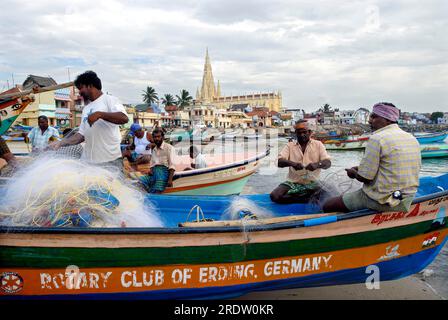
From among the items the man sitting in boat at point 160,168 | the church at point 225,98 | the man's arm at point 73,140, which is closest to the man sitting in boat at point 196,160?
the man sitting in boat at point 160,168

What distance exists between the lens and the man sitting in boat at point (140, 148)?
7805 millimetres

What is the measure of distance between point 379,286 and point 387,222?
1.31 metres

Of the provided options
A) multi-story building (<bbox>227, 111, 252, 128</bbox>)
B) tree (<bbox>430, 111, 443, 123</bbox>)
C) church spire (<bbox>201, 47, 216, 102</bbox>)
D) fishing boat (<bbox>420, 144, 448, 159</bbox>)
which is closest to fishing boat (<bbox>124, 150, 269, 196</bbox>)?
fishing boat (<bbox>420, 144, 448, 159</bbox>)

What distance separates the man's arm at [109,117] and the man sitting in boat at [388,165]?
2603 mm

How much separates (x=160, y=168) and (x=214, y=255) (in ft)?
11.0

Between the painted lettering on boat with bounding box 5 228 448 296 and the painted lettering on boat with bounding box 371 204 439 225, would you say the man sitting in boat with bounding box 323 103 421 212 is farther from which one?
the painted lettering on boat with bounding box 5 228 448 296

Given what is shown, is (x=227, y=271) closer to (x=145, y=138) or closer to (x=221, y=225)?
(x=221, y=225)

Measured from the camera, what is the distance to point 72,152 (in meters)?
4.31

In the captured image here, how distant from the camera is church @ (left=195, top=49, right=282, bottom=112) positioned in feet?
361

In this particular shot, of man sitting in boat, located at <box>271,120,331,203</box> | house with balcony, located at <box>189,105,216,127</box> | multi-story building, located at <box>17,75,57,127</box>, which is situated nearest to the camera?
man sitting in boat, located at <box>271,120,331,203</box>

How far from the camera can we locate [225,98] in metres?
112

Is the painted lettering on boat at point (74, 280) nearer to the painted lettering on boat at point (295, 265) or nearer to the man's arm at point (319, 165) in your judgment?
the painted lettering on boat at point (295, 265)
